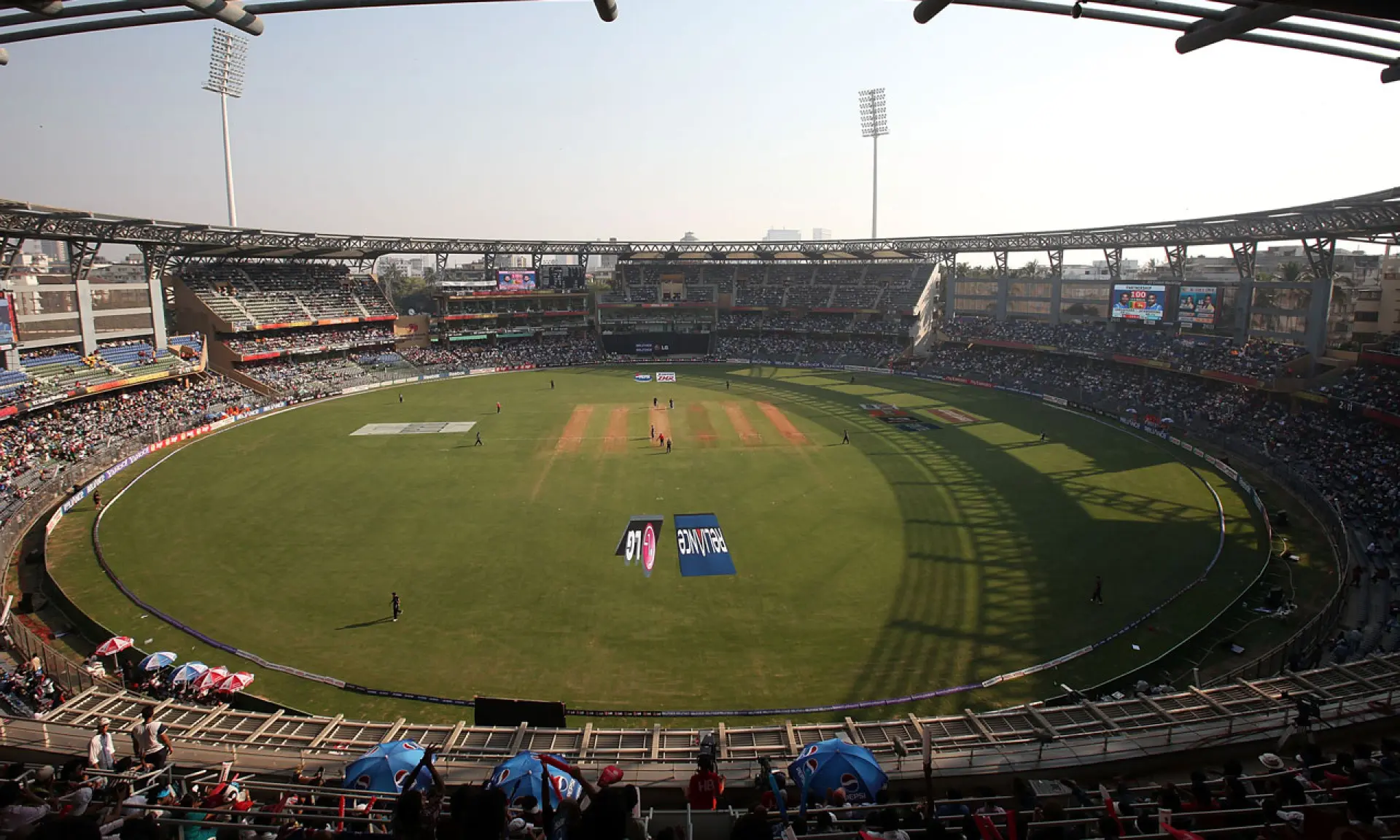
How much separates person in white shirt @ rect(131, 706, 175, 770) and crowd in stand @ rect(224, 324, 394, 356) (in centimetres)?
6423

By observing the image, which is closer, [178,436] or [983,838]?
[983,838]

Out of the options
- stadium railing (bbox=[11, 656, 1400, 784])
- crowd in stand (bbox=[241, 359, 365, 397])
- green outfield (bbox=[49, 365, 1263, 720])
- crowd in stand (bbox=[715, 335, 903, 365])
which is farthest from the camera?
crowd in stand (bbox=[715, 335, 903, 365])

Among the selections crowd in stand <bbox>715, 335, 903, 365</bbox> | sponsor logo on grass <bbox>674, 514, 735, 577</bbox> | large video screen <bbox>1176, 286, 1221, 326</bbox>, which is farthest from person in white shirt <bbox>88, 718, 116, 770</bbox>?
crowd in stand <bbox>715, 335, 903, 365</bbox>

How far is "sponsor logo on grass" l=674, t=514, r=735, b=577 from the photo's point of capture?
90.1ft

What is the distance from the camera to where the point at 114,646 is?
2039cm

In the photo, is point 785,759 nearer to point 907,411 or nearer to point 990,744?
point 990,744

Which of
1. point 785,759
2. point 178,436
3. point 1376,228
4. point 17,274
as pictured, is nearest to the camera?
point 785,759

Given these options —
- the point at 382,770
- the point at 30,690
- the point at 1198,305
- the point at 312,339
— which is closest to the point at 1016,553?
the point at 382,770

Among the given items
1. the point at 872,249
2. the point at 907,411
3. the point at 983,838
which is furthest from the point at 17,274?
the point at 872,249

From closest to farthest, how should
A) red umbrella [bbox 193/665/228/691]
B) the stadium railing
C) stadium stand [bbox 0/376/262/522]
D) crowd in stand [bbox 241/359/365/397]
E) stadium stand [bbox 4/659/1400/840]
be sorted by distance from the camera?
stadium stand [bbox 4/659/1400/840] < the stadium railing < red umbrella [bbox 193/665/228/691] < stadium stand [bbox 0/376/262/522] < crowd in stand [bbox 241/359/365/397]

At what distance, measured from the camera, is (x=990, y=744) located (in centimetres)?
1132

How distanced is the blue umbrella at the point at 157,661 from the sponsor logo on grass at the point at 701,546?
50.4 ft

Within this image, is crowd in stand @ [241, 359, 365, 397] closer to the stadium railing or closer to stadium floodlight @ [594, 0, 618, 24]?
the stadium railing

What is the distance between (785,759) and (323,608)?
1903 centimetres
